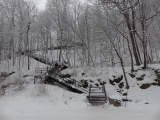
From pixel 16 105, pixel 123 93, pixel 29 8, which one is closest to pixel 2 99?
pixel 16 105

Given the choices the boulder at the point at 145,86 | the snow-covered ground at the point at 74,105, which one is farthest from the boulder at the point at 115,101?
the boulder at the point at 145,86

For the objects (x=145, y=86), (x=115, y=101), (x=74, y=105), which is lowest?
(x=74, y=105)

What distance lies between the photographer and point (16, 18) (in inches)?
1097

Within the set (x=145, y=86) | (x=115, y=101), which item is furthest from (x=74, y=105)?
(x=145, y=86)

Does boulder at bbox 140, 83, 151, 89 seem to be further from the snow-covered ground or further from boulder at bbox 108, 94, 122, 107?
boulder at bbox 108, 94, 122, 107

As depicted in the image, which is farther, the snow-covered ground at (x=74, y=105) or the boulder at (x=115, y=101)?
the boulder at (x=115, y=101)

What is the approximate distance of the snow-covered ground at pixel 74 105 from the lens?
8.57 meters

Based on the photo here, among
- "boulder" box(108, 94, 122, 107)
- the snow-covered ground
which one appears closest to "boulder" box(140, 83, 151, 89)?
the snow-covered ground

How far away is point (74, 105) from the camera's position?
1111cm

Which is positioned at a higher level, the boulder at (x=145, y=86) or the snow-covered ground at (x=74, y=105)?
the boulder at (x=145, y=86)

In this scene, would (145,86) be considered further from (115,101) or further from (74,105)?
(74,105)

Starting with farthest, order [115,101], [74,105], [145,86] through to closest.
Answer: [145,86], [74,105], [115,101]

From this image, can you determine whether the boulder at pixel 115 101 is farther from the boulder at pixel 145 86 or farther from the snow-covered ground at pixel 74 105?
the boulder at pixel 145 86

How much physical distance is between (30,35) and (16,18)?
5.06m
